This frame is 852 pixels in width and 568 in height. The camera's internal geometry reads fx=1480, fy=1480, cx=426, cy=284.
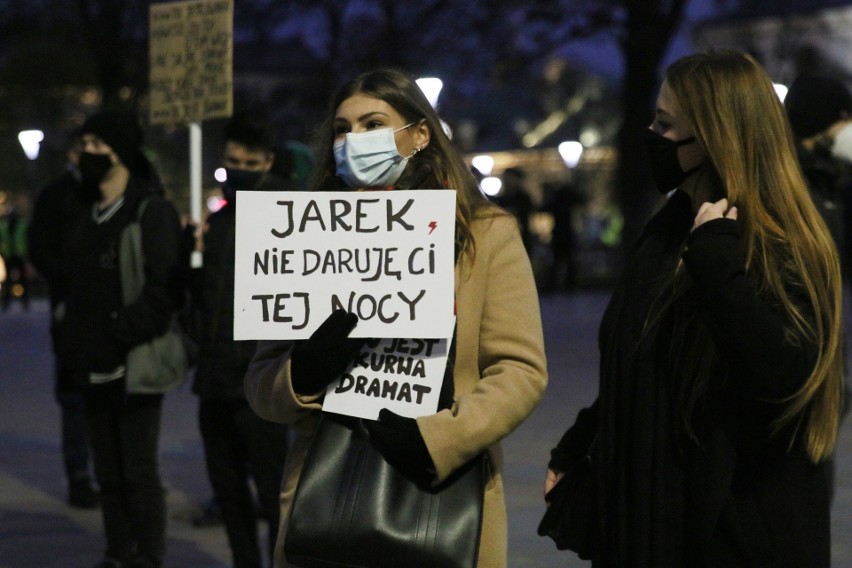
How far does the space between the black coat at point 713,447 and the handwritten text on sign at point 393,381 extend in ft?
1.23

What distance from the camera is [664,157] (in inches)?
116

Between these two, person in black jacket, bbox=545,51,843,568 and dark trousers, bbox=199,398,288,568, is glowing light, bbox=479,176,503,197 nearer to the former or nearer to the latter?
person in black jacket, bbox=545,51,843,568

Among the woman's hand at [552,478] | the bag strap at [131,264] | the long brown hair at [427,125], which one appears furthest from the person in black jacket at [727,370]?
the bag strap at [131,264]

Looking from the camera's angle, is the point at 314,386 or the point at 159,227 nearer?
the point at 314,386

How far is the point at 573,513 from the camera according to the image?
3027 mm

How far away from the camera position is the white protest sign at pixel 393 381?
3.08 meters

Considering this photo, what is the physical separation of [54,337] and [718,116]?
4642 millimetres

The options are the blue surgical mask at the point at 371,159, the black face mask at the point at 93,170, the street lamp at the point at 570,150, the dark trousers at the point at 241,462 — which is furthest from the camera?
the street lamp at the point at 570,150

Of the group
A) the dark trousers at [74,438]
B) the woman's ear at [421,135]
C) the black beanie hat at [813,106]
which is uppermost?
the black beanie hat at [813,106]

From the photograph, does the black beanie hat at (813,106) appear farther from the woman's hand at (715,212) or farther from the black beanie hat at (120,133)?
the woman's hand at (715,212)

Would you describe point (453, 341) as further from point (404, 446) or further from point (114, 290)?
point (114, 290)

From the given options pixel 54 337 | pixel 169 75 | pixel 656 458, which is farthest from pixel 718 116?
pixel 169 75

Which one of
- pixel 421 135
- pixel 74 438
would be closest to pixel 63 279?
pixel 74 438

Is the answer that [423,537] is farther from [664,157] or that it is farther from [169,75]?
[169,75]
